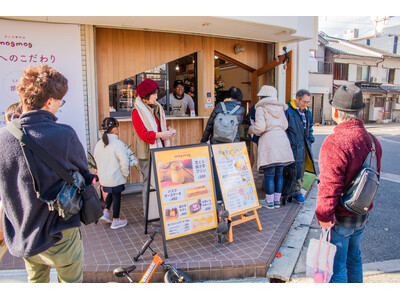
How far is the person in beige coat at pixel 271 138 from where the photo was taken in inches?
200

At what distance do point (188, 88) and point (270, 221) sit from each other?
433 centimetres

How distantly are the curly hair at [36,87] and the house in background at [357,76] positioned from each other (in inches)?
1169

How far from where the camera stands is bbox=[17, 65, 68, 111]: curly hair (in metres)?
1.96

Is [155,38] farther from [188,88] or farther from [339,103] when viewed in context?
[339,103]

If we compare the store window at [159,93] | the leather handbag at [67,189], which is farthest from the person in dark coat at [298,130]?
the leather handbag at [67,189]

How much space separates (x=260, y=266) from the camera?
138 inches

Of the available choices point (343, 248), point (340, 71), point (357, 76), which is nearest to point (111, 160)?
point (343, 248)

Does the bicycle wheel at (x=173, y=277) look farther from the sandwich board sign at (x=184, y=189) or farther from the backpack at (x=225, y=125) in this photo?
the backpack at (x=225, y=125)

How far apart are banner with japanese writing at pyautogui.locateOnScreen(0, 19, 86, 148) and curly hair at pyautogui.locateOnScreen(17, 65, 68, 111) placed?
11.2 feet

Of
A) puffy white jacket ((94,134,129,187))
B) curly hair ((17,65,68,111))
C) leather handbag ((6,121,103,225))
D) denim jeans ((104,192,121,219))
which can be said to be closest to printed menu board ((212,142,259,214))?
puffy white jacket ((94,134,129,187))

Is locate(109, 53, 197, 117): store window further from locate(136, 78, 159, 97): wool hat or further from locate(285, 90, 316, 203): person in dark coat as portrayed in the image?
locate(285, 90, 316, 203): person in dark coat

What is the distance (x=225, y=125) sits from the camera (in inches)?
192

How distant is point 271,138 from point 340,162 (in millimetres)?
2671

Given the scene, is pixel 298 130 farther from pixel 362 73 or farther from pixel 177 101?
pixel 362 73
